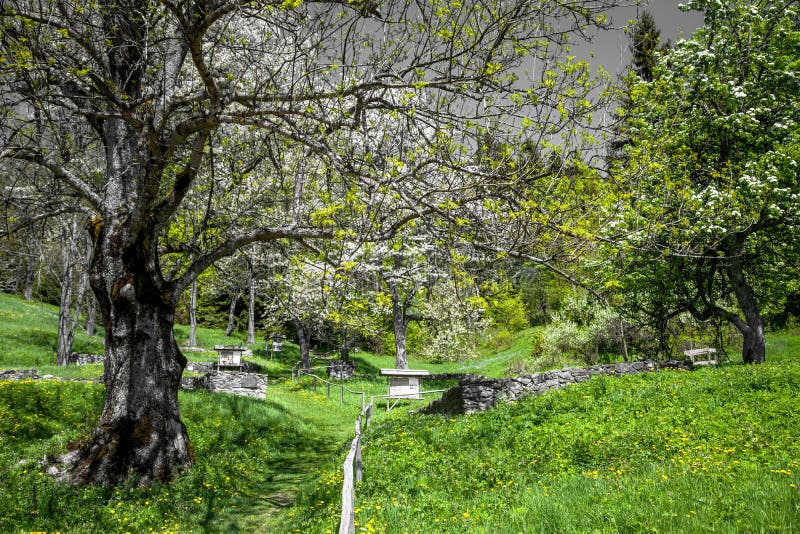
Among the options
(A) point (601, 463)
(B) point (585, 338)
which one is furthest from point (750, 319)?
(A) point (601, 463)

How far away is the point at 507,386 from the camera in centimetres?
1529

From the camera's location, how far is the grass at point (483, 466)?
5.08 metres

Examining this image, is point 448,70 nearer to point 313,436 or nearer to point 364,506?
point 364,506

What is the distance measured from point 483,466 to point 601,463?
1847 millimetres

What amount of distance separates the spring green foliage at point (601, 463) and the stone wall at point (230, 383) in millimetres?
7838

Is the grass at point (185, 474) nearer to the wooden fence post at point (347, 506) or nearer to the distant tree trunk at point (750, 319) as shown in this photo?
the wooden fence post at point (347, 506)

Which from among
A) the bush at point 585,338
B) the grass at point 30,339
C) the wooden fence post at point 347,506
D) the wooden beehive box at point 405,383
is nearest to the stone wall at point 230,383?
the wooden beehive box at point 405,383

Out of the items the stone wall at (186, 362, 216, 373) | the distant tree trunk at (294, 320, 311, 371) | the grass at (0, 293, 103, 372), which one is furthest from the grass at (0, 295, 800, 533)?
the distant tree trunk at (294, 320, 311, 371)

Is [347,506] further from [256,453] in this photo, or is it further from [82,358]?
[82,358]

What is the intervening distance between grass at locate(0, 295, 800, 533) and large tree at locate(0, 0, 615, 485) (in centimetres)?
117

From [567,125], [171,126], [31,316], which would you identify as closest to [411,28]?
[567,125]

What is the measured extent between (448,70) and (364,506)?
5875 millimetres

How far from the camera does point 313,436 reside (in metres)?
14.9

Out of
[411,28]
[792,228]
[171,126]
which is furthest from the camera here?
[792,228]
